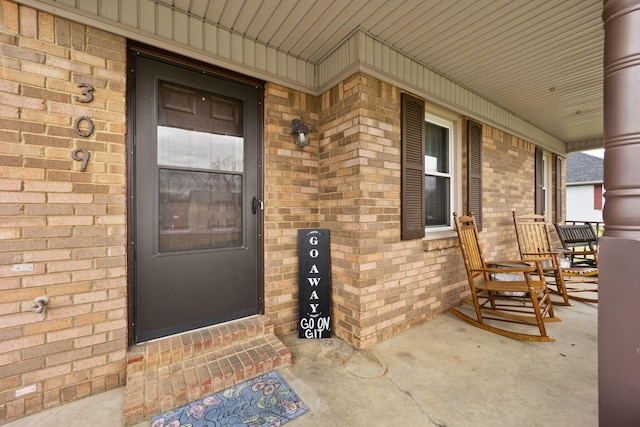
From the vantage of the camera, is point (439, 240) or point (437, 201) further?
point (437, 201)

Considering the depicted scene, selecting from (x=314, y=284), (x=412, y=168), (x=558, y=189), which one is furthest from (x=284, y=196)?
(x=558, y=189)

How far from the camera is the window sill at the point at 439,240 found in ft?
9.70

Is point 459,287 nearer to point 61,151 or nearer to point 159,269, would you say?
point 159,269

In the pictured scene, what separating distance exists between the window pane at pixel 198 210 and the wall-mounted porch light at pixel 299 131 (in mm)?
694

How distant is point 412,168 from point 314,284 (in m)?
1.61

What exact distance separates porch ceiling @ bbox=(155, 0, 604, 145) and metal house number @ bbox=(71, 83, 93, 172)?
33.5 inches

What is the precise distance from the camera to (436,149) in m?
3.44

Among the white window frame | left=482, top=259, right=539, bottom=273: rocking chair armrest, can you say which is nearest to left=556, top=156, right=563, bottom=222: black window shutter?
left=482, top=259, right=539, bottom=273: rocking chair armrest

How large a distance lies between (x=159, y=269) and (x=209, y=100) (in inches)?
59.0

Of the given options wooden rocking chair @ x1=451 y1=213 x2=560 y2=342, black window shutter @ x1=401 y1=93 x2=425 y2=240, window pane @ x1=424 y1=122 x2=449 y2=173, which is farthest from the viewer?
window pane @ x1=424 y1=122 x2=449 y2=173

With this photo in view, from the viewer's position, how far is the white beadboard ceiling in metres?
2.01

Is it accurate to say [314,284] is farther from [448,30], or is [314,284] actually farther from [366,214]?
[448,30]

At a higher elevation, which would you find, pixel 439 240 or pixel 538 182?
pixel 538 182

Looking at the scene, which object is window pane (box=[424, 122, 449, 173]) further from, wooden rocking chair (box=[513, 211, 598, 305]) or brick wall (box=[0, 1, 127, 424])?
brick wall (box=[0, 1, 127, 424])
